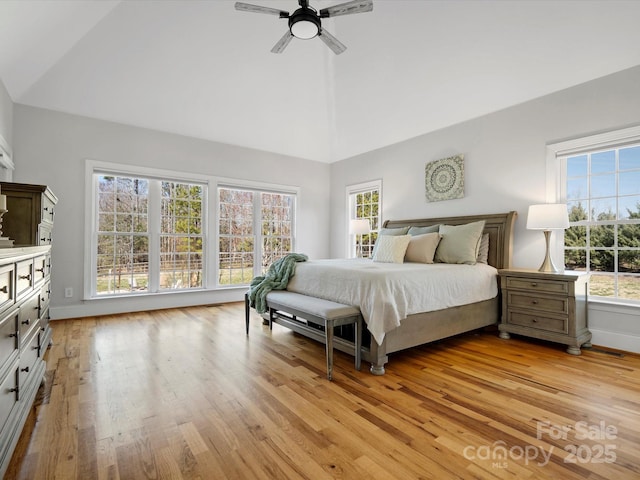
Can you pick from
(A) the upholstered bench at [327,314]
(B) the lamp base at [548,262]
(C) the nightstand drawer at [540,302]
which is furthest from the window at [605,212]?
(A) the upholstered bench at [327,314]

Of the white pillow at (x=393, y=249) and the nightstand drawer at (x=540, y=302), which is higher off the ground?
the white pillow at (x=393, y=249)

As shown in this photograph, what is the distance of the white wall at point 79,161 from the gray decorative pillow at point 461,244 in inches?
132

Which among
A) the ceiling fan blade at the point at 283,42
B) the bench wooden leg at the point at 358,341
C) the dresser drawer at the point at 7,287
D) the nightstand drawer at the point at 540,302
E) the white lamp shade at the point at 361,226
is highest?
the ceiling fan blade at the point at 283,42

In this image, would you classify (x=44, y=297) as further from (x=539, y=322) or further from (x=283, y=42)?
(x=539, y=322)

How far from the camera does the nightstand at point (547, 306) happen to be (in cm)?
300

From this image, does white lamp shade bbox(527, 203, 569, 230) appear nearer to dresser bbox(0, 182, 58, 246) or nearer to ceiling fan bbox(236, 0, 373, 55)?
ceiling fan bbox(236, 0, 373, 55)

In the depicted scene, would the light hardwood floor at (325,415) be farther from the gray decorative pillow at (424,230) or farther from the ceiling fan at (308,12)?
the ceiling fan at (308,12)

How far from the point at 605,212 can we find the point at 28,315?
4.94m

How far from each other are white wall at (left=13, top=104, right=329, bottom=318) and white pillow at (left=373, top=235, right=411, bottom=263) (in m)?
2.71

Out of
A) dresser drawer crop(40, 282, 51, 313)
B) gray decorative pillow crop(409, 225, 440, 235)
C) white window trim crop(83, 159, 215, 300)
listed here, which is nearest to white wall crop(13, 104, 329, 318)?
white window trim crop(83, 159, 215, 300)

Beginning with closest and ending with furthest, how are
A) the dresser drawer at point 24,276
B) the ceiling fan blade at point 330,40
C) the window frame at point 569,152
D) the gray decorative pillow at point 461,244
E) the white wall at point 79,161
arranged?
the dresser drawer at point 24,276 < the ceiling fan blade at point 330,40 < the window frame at point 569,152 < the gray decorative pillow at point 461,244 < the white wall at point 79,161

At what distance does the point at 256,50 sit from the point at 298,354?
379 cm

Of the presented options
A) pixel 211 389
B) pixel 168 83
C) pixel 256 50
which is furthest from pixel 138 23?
pixel 211 389

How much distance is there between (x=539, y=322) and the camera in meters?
3.19
